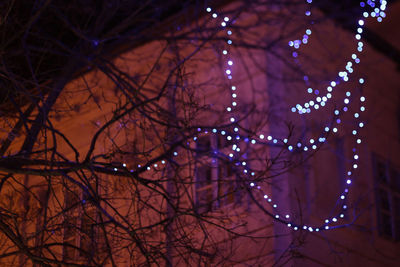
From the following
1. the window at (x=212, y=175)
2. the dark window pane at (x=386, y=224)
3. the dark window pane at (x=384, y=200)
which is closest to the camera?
the window at (x=212, y=175)

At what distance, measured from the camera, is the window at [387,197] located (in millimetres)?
9586

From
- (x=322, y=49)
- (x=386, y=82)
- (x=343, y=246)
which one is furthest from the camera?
(x=386, y=82)

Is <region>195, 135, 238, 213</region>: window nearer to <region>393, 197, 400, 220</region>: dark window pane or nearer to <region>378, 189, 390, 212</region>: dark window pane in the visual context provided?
<region>378, 189, 390, 212</region>: dark window pane

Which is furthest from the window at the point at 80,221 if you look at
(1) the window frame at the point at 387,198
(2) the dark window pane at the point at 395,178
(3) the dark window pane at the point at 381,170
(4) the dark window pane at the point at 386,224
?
(2) the dark window pane at the point at 395,178

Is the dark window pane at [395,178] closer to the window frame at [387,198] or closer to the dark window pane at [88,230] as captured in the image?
the window frame at [387,198]

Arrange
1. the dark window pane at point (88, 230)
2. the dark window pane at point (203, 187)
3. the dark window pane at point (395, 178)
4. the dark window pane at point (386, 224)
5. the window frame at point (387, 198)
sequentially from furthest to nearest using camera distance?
the dark window pane at point (395, 178) < the dark window pane at point (386, 224) < the window frame at point (387, 198) < the dark window pane at point (203, 187) < the dark window pane at point (88, 230)

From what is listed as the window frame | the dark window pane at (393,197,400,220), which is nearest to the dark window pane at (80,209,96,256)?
the window frame

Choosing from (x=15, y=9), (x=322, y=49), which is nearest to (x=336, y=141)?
(x=322, y=49)

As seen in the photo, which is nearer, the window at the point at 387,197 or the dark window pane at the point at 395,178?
the window at the point at 387,197

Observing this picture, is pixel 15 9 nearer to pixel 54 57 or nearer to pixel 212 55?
pixel 54 57

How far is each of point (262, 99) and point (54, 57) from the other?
3.38m

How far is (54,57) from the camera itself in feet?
31.1

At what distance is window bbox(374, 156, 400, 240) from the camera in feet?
31.4

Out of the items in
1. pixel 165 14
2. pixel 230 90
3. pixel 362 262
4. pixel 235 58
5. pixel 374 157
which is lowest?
pixel 362 262
